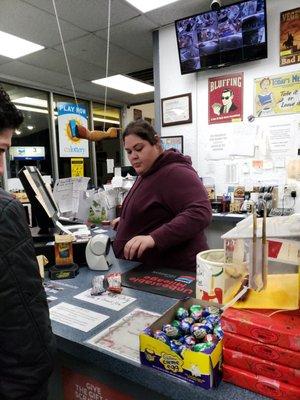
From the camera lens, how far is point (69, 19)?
3023mm

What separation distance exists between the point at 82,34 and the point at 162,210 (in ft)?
8.90

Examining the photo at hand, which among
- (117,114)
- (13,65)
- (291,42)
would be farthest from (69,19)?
(117,114)

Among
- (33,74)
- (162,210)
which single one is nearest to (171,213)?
(162,210)

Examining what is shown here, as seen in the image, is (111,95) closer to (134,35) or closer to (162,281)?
(134,35)

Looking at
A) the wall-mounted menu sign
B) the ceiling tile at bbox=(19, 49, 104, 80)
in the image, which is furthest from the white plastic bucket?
the wall-mounted menu sign

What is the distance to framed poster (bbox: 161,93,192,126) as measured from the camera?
10.9 ft

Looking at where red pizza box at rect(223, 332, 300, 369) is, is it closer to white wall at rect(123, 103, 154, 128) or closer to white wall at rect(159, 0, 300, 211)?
white wall at rect(159, 0, 300, 211)

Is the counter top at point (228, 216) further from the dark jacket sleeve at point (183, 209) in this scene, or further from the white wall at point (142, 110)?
the white wall at point (142, 110)

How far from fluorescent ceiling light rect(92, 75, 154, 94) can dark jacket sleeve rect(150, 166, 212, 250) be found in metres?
3.91

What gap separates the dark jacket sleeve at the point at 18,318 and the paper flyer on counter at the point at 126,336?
163mm

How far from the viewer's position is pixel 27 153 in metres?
5.18

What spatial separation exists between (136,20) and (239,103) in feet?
4.23

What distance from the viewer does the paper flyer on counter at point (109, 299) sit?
39.4 inches

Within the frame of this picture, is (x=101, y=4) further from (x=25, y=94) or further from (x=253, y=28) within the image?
(x=25, y=94)
